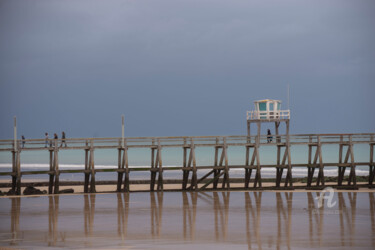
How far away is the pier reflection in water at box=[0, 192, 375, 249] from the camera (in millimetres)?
16906

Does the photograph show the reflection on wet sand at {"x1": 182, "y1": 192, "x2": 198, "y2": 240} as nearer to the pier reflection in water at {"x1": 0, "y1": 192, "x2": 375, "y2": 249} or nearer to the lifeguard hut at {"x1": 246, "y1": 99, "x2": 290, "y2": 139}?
the pier reflection in water at {"x1": 0, "y1": 192, "x2": 375, "y2": 249}

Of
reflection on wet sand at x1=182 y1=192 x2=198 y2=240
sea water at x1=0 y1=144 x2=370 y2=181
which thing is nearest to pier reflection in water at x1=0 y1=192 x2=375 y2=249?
reflection on wet sand at x1=182 y1=192 x2=198 y2=240

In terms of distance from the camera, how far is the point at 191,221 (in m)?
21.0

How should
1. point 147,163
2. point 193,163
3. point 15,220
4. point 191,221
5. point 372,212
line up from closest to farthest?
point 191,221 < point 15,220 < point 372,212 < point 193,163 < point 147,163

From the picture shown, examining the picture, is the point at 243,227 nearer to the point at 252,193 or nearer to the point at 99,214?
the point at 99,214

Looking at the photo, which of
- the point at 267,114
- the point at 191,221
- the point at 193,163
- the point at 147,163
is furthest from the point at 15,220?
the point at 147,163

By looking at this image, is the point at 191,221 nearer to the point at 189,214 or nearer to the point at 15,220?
the point at 189,214

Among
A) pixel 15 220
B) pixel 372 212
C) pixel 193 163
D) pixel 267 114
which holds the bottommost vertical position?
pixel 15 220

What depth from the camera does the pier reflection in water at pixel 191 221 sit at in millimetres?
16906

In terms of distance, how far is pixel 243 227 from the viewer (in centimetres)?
1936

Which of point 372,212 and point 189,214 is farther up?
point 372,212

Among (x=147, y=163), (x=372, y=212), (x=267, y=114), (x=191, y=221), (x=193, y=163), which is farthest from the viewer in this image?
(x=147, y=163)

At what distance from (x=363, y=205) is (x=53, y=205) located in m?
12.6

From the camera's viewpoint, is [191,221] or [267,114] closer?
[191,221]
